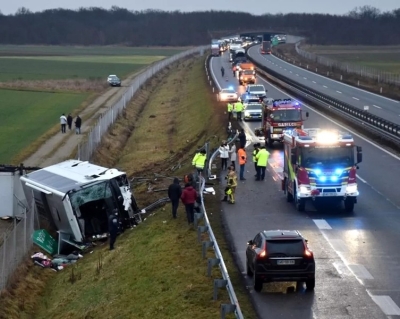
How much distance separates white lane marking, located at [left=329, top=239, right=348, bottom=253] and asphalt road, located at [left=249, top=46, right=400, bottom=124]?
3392 cm

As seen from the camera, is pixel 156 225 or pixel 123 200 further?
pixel 123 200

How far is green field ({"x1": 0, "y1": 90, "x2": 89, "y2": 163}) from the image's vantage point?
5425cm

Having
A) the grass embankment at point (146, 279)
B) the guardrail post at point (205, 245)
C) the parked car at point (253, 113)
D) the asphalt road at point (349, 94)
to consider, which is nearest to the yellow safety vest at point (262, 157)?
the grass embankment at point (146, 279)

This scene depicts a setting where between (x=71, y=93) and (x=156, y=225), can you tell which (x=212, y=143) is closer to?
(x=156, y=225)

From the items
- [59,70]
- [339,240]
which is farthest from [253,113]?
[59,70]

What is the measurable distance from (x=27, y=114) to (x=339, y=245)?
49.9m

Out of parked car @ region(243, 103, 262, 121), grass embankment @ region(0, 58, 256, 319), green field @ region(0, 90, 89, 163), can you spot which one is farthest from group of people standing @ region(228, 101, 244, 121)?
grass embankment @ region(0, 58, 256, 319)

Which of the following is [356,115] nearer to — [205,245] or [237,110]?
[237,110]

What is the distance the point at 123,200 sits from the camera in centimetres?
3067

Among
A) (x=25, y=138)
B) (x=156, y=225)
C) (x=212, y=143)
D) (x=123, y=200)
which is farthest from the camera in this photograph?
(x=25, y=138)

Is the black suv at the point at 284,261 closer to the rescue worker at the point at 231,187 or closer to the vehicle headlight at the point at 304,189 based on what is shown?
the vehicle headlight at the point at 304,189

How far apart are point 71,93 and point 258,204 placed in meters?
62.6

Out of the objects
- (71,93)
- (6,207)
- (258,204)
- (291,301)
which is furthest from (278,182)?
(71,93)

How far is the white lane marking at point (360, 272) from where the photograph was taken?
21.3 metres
